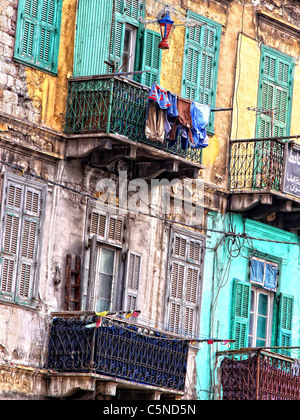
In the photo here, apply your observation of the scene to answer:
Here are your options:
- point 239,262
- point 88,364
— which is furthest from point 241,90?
point 88,364

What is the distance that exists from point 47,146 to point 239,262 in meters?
4.79

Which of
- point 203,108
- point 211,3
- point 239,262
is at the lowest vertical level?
point 239,262

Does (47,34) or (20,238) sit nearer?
(20,238)

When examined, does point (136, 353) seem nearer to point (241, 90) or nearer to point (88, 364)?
point (88, 364)

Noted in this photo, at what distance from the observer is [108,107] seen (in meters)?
23.9

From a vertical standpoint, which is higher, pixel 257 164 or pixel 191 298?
pixel 257 164

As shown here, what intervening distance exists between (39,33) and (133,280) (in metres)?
4.18

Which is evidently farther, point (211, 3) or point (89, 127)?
point (211, 3)

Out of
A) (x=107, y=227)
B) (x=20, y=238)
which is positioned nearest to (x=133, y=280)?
(x=107, y=227)

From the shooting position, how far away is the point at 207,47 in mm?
27188

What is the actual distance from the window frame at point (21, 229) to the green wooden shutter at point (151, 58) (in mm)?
2948

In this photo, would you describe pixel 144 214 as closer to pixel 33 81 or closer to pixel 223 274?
pixel 223 274

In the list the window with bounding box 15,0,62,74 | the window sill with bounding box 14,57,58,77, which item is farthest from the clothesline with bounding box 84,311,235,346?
the window with bounding box 15,0,62,74

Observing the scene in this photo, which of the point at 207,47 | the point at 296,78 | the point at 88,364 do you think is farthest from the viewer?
the point at 296,78
